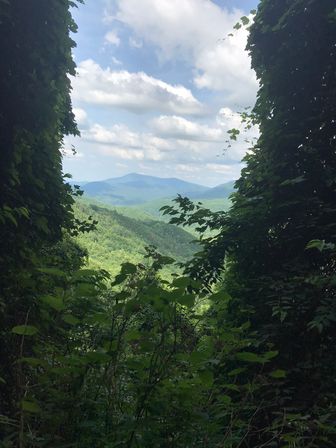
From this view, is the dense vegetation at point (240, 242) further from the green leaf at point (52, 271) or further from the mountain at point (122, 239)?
the mountain at point (122, 239)

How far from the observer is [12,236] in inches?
198

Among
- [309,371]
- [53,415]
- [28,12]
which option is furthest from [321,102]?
[53,415]

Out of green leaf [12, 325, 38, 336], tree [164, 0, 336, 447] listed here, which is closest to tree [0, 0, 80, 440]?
green leaf [12, 325, 38, 336]

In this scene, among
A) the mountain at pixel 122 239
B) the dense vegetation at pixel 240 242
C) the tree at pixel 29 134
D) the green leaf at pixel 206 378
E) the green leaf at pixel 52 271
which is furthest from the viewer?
the mountain at pixel 122 239

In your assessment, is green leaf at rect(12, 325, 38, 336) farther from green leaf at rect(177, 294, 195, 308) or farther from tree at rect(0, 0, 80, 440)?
tree at rect(0, 0, 80, 440)

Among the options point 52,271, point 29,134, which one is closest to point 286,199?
point 29,134

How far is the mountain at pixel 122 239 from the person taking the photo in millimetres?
117062

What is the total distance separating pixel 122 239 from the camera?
139375mm

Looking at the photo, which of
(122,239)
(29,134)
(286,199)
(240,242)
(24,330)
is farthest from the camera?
(122,239)

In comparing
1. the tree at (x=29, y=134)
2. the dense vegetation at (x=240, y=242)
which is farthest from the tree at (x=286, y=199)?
the tree at (x=29, y=134)

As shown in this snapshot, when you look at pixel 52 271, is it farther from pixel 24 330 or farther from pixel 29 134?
pixel 29 134

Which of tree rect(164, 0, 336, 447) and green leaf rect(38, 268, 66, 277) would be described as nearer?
green leaf rect(38, 268, 66, 277)

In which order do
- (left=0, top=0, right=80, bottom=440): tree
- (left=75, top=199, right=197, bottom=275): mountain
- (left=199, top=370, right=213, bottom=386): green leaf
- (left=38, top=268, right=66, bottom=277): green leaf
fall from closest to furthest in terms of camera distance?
(left=38, top=268, right=66, bottom=277): green leaf
(left=199, top=370, right=213, bottom=386): green leaf
(left=0, top=0, right=80, bottom=440): tree
(left=75, top=199, right=197, bottom=275): mountain

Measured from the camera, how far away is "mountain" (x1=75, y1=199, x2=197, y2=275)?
384ft
